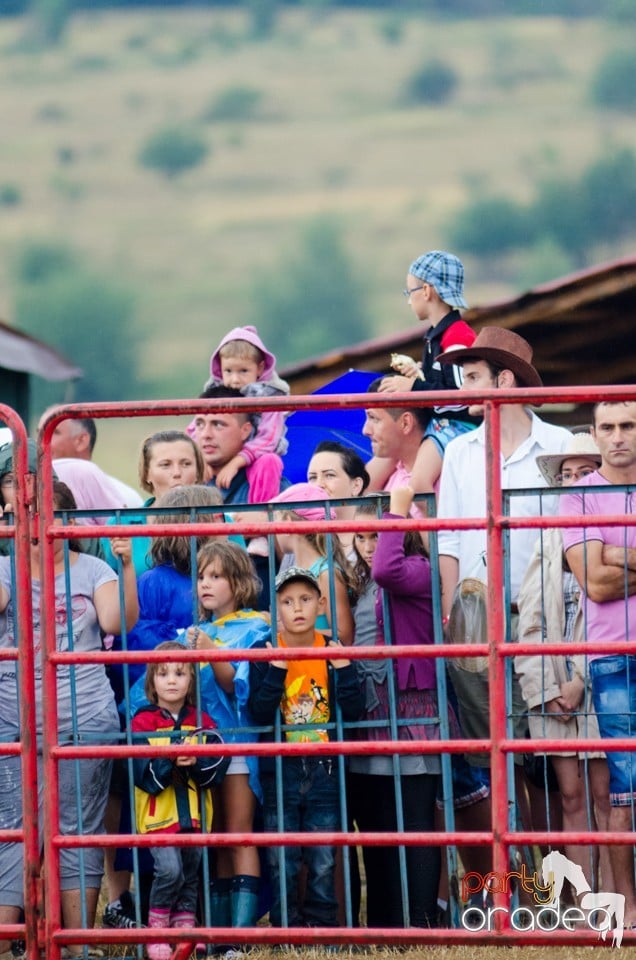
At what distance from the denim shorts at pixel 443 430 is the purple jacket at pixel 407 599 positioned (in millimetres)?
1125

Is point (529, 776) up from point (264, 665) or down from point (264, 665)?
down

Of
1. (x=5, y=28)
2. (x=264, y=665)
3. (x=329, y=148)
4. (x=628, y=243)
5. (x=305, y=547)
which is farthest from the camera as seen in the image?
(x=5, y=28)

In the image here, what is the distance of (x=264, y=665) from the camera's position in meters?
5.07

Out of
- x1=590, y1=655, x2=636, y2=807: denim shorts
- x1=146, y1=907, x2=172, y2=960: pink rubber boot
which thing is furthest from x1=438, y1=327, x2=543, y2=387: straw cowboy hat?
x1=146, y1=907, x2=172, y2=960: pink rubber boot

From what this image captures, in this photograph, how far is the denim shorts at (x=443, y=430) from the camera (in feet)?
20.4

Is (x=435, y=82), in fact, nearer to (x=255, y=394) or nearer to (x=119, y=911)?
(x=255, y=394)

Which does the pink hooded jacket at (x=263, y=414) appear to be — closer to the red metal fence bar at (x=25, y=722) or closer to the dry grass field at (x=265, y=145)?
the red metal fence bar at (x=25, y=722)

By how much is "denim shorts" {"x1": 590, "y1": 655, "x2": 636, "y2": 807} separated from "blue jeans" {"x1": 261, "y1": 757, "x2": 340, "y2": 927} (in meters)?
0.94

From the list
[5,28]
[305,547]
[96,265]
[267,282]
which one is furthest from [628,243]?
[305,547]

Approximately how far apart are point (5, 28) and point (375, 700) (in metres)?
52.8

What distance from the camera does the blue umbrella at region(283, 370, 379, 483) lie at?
7453mm

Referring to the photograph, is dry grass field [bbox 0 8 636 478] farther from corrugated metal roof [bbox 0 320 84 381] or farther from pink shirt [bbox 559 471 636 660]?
pink shirt [bbox 559 471 636 660]

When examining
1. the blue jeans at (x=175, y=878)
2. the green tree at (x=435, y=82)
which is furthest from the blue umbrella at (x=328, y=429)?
the green tree at (x=435, y=82)

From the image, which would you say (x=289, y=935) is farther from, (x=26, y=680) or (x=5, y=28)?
(x=5, y=28)
